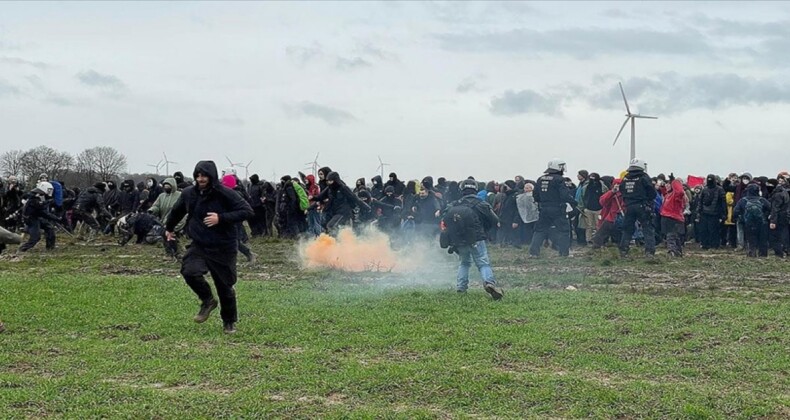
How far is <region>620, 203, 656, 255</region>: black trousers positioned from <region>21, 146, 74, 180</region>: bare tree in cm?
5278

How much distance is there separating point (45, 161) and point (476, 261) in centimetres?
6358

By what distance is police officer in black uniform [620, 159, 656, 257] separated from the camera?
18.7 m

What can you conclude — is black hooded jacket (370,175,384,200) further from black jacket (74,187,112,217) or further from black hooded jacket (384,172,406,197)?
black jacket (74,187,112,217)

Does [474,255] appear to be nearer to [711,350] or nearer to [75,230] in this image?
[711,350]

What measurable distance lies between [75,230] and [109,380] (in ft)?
72.8

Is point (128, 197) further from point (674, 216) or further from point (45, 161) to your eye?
point (45, 161)

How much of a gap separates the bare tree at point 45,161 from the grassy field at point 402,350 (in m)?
54.6

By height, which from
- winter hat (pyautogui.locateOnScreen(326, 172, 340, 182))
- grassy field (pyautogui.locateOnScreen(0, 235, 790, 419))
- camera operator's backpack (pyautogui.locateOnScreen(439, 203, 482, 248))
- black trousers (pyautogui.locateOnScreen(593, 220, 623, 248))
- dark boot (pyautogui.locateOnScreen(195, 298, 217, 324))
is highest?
winter hat (pyautogui.locateOnScreen(326, 172, 340, 182))

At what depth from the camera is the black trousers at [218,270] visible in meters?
9.88

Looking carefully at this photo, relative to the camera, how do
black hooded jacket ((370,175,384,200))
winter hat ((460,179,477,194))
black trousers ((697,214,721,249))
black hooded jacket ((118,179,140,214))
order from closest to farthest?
1. winter hat ((460,179,477,194))
2. black trousers ((697,214,721,249))
3. black hooded jacket ((370,175,384,200))
4. black hooded jacket ((118,179,140,214))

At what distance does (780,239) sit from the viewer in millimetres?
19844

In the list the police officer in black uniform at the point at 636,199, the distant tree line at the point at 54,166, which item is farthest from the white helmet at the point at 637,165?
the distant tree line at the point at 54,166

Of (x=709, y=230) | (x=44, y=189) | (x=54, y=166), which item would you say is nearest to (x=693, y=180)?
(x=709, y=230)

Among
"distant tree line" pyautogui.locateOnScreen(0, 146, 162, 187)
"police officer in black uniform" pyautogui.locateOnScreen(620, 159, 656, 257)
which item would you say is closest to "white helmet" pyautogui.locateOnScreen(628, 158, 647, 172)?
"police officer in black uniform" pyautogui.locateOnScreen(620, 159, 656, 257)
